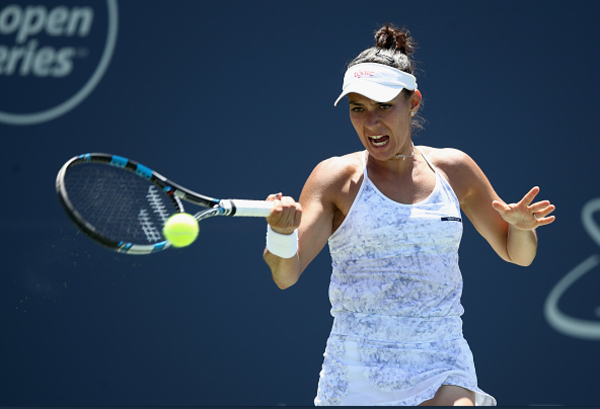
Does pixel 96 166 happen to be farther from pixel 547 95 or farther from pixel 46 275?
pixel 547 95

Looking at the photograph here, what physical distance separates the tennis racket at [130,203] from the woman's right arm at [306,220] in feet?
0.17

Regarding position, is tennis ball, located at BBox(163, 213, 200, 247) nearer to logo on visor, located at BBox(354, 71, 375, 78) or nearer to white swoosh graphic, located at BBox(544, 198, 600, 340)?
logo on visor, located at BBox(354, 71, 375, 78)

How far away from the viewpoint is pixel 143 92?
3979 millimetres

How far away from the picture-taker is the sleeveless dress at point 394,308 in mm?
2438

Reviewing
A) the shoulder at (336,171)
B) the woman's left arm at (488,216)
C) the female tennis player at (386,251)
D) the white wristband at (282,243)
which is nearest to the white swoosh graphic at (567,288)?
the woman's left arm at (488,216)

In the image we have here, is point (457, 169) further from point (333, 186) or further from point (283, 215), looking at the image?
point (283, 215)

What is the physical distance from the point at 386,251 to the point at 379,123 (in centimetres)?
43

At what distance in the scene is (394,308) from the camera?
2477 mm

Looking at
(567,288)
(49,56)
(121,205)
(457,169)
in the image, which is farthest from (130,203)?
(567,288)

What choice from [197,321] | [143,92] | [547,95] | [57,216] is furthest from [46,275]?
[547,95]

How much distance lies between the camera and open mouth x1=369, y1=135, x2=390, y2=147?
263 centimetres

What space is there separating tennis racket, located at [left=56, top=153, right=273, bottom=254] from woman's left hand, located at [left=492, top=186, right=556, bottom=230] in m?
0.83

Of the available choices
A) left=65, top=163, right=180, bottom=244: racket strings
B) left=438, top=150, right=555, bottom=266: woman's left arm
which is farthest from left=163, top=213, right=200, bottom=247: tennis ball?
left=438, top=150, right=555, bottom=266: woman's left arm

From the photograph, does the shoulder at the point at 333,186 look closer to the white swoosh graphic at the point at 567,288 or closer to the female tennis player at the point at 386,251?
the female tennis player at the point at 386,251
